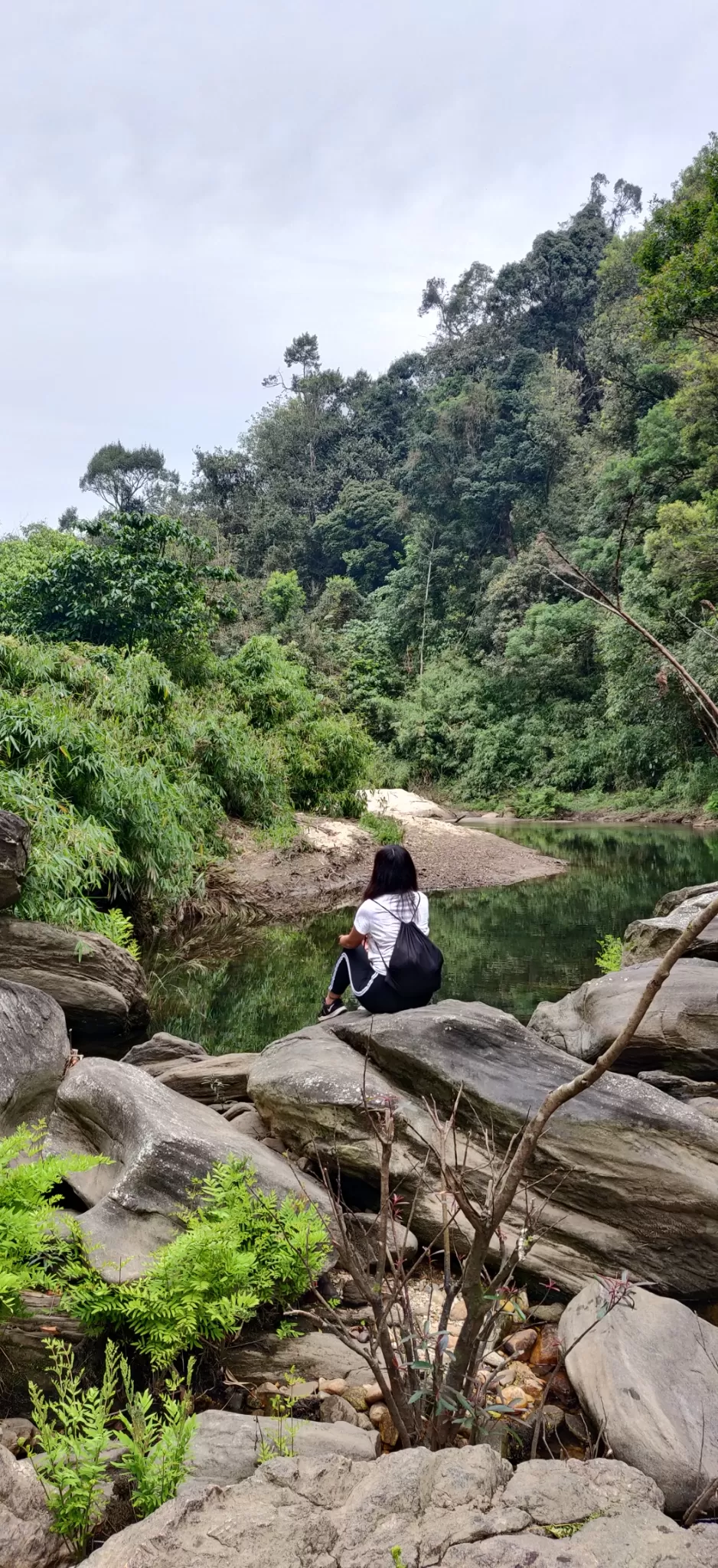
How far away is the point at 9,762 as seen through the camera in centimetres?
768

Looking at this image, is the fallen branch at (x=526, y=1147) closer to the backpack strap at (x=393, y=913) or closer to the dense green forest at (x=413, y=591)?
the dense green forest at (x=413, y=591)

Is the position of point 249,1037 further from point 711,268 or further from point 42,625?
point 711,268

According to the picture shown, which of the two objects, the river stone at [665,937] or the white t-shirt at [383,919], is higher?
the white t-shirt at [383,919]

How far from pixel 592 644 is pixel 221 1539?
3023cm

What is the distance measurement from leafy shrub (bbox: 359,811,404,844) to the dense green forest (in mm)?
708

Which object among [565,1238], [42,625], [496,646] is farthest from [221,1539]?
[496,646]

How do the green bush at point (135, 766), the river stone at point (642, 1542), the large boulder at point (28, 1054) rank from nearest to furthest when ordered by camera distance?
the river stone at point (642, 1542)
the large boulder at point (28, 1054)
the green bush at point (135, 766)

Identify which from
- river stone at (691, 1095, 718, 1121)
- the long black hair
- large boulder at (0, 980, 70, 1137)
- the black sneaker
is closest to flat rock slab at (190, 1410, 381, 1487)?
large boulder at (0, 980, 70, 1137)

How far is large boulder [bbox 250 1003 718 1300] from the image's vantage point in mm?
3068

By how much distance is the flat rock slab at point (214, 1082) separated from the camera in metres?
4.39

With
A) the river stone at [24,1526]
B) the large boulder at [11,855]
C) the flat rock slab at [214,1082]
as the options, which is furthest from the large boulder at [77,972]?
the river stone at [24,1526]

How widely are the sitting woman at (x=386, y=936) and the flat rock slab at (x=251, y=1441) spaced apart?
7.07 ft

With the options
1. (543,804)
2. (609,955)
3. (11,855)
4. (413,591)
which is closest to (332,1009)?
(11,855)

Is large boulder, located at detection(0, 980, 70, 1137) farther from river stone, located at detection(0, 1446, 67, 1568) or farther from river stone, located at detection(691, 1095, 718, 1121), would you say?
river stone, located at detection(691, 1095, 718, 1121)
